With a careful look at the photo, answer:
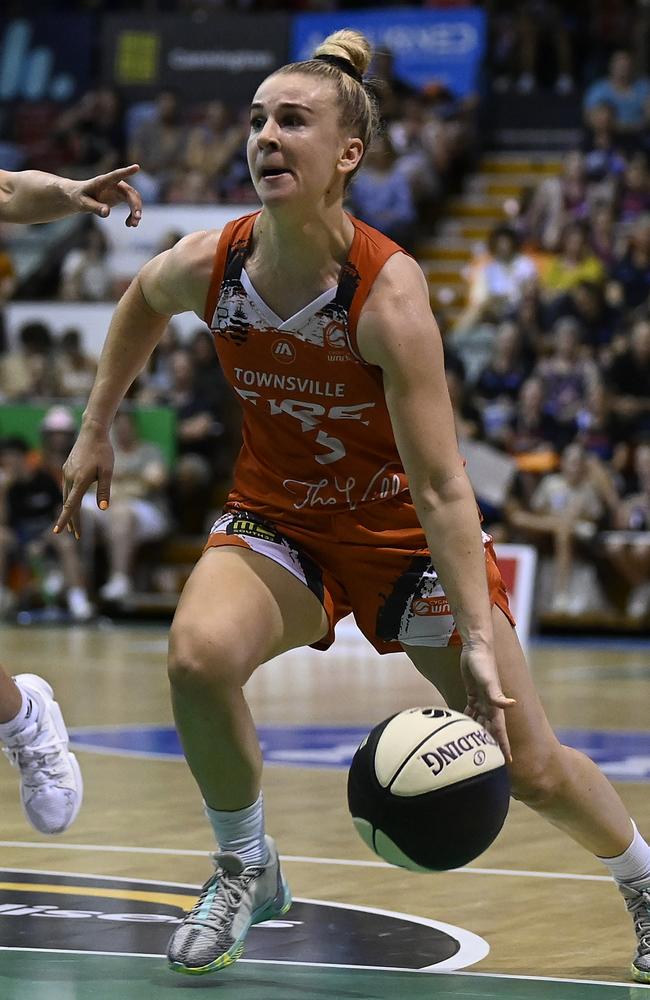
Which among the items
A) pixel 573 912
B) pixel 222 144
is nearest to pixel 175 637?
pixel 573 912

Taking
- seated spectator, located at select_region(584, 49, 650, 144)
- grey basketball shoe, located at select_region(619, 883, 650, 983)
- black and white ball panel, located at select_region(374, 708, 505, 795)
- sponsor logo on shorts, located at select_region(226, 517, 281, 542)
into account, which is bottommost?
grey basketball shoe, located at select_region(619, 883, 650, 983)

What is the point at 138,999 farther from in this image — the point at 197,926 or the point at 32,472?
the point at 32,472

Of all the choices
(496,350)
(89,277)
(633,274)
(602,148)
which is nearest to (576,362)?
(496,350)

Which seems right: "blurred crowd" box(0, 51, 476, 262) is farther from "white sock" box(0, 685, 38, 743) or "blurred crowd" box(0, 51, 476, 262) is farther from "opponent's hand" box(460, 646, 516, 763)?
"opponent's hand" box(460, 646, 516, 763)

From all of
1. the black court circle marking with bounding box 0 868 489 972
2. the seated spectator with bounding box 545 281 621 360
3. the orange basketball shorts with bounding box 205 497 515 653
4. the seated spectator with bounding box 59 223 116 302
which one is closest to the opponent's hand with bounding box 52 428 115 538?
the orange basketball shorts with bounding box 205 497 515 653

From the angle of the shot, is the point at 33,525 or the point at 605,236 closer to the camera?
the point at 33,525

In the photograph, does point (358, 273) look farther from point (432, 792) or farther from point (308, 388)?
point (432, 792)

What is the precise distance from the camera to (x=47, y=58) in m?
21.2

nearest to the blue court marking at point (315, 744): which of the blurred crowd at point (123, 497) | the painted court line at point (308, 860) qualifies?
the painted court line at point (308, 860)

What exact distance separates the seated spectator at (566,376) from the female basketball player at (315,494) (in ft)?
34.8

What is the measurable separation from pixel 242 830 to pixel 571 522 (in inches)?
398

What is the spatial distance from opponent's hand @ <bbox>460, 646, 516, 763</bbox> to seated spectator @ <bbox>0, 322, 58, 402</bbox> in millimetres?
13092

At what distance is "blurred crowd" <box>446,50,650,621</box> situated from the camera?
554 inches

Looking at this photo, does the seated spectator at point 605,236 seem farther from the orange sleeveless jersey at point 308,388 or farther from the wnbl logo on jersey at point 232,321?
the wnbl logo on jersey at point 232,321
